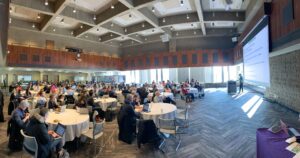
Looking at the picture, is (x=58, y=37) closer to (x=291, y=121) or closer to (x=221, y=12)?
(x=221, y=12)

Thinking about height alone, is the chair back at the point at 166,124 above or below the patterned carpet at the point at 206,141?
above

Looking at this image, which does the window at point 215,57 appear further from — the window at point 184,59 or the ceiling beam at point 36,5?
the ceiling beam at point 36,5

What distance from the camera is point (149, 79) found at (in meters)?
21.7

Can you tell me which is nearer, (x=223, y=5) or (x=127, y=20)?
(x=223, y=5)

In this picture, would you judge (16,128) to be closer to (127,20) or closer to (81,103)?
(81,103)

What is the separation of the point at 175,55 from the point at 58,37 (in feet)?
39.1

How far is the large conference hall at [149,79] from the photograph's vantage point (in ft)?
13.4

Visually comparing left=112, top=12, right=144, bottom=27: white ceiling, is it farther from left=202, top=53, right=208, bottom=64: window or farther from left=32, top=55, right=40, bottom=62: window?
left=202, top=53, right=208, bottom=64: window

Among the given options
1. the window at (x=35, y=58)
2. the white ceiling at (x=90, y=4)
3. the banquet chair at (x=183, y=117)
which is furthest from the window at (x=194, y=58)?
the window at (x=35, y=58)

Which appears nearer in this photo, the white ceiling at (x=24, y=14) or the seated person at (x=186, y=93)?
the seated person at (x=186, y=93)

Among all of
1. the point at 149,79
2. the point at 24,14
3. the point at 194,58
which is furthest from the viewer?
the point at 149,79

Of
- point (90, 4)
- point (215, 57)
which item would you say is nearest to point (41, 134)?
point (90, 4)

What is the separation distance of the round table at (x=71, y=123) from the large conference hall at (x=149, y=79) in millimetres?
28

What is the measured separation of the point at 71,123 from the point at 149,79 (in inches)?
700
